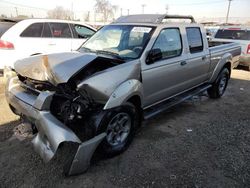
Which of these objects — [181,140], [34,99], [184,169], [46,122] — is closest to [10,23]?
[34,99]

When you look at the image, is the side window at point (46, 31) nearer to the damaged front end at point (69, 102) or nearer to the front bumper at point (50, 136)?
the damaged front end at point (69, 102)

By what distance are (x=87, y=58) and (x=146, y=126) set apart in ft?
6.44

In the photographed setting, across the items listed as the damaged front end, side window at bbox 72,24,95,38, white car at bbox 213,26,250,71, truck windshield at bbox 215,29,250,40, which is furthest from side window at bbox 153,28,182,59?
truck windshield at bbox 215,29,250,40

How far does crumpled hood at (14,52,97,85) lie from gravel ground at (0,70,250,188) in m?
1.15

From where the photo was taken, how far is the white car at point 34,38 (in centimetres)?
658

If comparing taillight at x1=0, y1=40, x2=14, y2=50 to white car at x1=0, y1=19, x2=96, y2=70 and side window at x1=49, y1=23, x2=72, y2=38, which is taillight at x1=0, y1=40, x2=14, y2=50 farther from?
side window at x1=49, y1=23, x2=72, y2=38

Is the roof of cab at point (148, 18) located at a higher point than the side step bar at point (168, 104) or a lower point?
higher

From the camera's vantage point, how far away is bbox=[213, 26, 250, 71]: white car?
10000 millimetres

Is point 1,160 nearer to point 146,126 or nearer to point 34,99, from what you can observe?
point 34,99

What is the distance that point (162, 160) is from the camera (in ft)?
11.3

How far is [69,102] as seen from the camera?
3025 millimetres

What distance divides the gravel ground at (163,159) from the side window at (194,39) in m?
1.43

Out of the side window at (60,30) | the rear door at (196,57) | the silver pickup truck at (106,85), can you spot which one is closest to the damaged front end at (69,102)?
the silver pickup truck at (106,85)

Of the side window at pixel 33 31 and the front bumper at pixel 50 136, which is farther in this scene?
the side window at pixel 33 31
